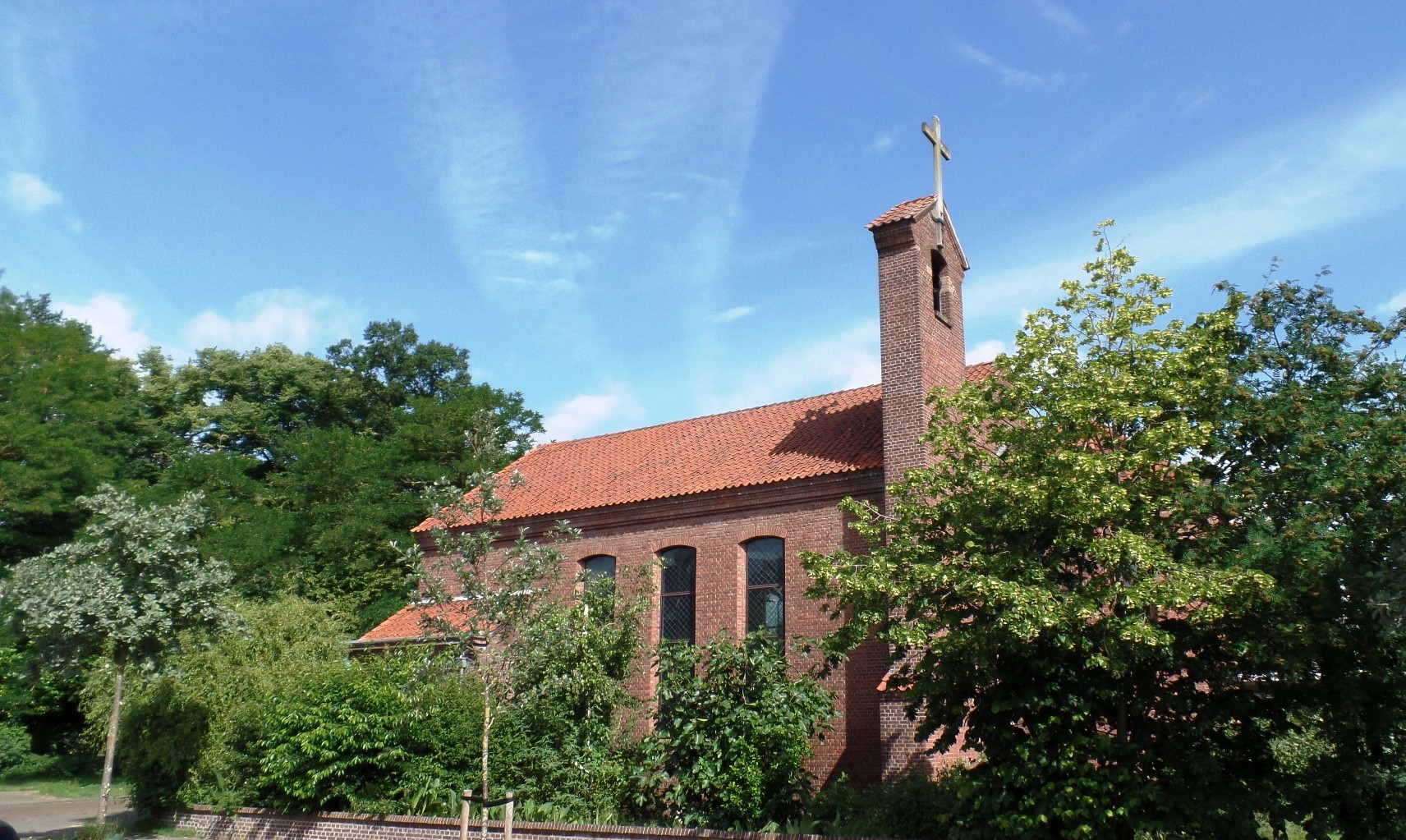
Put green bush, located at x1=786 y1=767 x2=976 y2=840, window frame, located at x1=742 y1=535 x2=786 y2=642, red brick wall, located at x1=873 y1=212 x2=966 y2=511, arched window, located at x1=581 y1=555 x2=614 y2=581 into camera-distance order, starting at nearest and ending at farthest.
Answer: green bush, located at x1=786 y1=767 x2=976 y2=840, red brick wall, located at x1=873 y1=212 x2=966 y2=511, window frame, located at x1=742 y1=535 x2=786 y2=642, arched window, located at x1=581 y1=555 x2=614 y2=581

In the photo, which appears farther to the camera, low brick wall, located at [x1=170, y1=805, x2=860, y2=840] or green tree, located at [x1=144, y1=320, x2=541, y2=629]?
green tree, located at [x1=144, y1=320, x2=541, y2=629]

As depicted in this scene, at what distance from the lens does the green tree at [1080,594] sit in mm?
10953

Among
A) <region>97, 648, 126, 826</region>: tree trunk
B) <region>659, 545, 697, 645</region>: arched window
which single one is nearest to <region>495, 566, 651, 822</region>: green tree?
<region>659, 545, 697, 645</region>: arched window

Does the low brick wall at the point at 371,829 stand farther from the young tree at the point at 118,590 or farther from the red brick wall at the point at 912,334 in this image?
the red brick wall at the point at 912,334

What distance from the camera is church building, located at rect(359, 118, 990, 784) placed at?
1800 cm

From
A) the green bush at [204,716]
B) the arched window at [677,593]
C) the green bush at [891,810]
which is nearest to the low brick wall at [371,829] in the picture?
the green bush at [204,716]

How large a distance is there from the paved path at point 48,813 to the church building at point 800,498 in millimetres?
7241

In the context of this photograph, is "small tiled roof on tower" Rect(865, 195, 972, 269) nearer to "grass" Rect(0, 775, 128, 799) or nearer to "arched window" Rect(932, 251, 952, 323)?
"arched window" Rect(932, 251, 952, 323)

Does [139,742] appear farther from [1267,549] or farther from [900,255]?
[1267,549]

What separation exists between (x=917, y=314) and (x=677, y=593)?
796 centimetres

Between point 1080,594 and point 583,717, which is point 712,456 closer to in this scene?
point 583,717

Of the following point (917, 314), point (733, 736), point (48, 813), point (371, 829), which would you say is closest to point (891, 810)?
point (733, 736)

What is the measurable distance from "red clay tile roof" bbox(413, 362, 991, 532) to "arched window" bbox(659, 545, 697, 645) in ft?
4.47

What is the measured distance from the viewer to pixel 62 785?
31.3 metres
